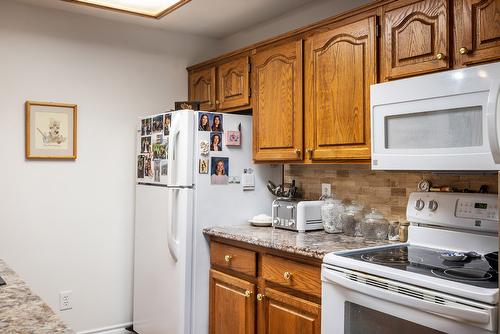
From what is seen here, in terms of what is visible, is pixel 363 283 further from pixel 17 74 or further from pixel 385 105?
pixel 17 74

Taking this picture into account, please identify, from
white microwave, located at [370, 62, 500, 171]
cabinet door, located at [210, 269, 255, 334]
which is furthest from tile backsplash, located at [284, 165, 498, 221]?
cabinet door, located at [210, 269, 255, 334]

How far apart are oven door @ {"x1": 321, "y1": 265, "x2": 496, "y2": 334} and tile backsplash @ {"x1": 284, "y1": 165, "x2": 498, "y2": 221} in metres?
0.72

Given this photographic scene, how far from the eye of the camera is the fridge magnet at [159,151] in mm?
2973

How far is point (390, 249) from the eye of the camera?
2150mm

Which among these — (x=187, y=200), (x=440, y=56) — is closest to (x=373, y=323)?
(x=440, y=56)

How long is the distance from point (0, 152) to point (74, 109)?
558mm

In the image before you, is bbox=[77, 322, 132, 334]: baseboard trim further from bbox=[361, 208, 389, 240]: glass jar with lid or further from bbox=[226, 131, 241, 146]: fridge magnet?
bbox=[361, 208, 389, 240]: glass jar with lid

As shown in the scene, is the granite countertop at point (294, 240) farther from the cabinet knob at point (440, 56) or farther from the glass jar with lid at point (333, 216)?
the cabinet knob at point (440, 56)

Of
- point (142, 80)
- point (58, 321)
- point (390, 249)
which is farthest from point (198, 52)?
point (58, 321)

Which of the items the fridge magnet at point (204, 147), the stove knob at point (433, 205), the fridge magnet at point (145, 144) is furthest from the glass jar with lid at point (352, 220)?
the fridge magnet at point (145, 144)

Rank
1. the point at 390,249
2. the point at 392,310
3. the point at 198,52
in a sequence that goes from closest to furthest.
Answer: the point at 392,310 < the point at 390,249 < the point at 198,52

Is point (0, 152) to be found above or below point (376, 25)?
below

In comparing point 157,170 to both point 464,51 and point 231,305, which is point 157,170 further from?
point 464,51

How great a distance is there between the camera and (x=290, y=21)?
323cm
